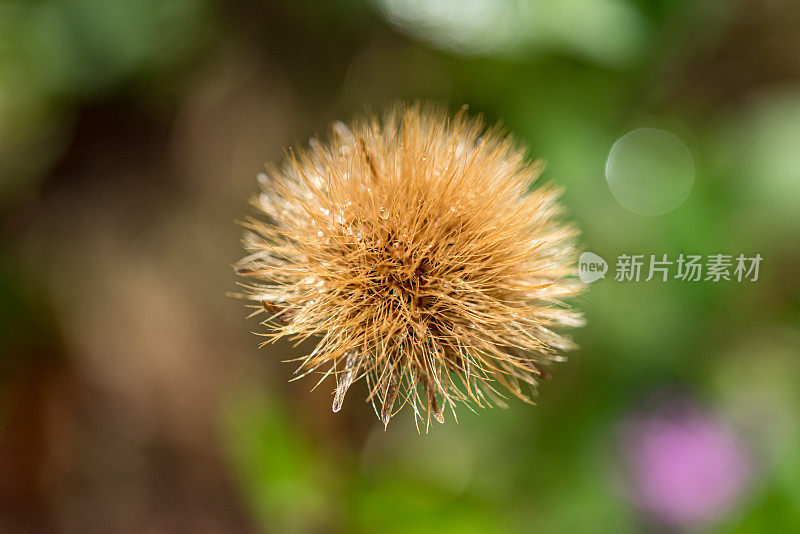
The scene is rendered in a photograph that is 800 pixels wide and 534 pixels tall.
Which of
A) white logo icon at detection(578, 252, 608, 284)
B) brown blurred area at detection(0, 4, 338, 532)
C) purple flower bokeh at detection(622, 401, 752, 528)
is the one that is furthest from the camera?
brown blurred area at detection(0, 4, 338, 532)

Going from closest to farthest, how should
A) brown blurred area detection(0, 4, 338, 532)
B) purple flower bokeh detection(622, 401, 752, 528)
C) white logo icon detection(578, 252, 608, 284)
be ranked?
white logo icon detection(578, 252, 608, 284)
purple flower bokeh detection(622, 401, 752, 528)
brown blurred area detection(0, 4, 338, 532)

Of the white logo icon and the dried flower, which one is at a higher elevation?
the white logo icon

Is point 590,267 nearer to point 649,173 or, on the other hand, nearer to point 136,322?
point 649,173

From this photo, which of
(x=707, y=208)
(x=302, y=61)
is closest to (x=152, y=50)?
(x=302, y=61)

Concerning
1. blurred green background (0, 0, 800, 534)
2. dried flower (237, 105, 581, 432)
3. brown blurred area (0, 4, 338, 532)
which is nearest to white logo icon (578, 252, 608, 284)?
blurred green background (0, 0, 800, 534)

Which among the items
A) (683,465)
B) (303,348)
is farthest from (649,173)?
(303,348)

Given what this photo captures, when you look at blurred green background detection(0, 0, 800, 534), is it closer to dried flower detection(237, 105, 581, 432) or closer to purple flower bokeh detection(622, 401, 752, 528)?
purple flower bokeh detection(622, 401, 752, 528)

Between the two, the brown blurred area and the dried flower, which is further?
the brown blurred area
